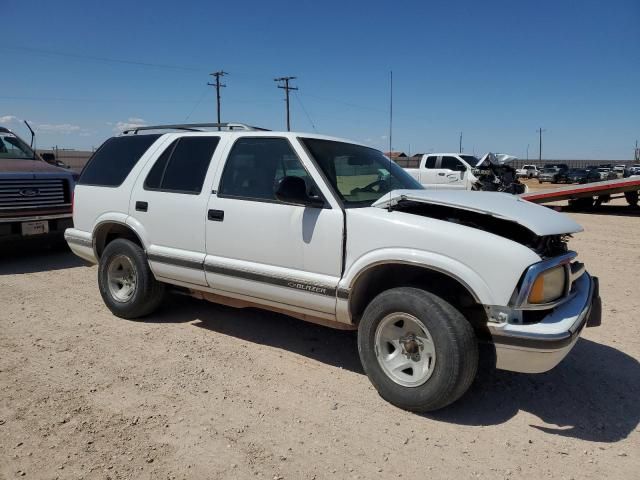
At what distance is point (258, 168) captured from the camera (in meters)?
4.21

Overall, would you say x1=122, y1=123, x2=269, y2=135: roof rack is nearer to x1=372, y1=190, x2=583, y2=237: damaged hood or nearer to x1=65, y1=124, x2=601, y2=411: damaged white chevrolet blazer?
x1=65, y1=124, x2=601, y2=411: damaged white chevrolet blazer

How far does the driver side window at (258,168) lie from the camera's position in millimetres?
4039

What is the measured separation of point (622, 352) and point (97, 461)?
4221 millimetres

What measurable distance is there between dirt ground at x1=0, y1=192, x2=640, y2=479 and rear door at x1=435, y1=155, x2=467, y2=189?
40.2 ft

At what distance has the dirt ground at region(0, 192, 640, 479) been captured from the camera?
2.77 m

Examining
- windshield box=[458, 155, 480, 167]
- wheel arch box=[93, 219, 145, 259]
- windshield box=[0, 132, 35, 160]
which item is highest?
windshield box=[458, 155, 480, 167]

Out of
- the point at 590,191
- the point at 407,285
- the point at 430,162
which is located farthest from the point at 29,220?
the point at 590,191

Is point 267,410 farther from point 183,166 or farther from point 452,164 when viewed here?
point 452,164

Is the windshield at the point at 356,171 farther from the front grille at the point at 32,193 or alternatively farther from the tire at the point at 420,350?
the front grille at the point at 32,193

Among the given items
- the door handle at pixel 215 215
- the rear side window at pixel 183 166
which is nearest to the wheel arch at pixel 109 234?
the rear side window at pixel 183 166

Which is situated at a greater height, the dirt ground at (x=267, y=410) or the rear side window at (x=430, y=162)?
the rear side window at (x=430, y=162)

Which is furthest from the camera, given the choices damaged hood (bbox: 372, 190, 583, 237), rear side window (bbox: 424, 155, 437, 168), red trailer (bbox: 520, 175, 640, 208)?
rear side window (bbox: 424, 155, 437, 168)

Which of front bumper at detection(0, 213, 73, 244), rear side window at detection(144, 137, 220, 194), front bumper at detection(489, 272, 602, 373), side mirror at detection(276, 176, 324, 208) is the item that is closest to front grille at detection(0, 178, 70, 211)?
front bumper at detection(0, 213, 73, 244)

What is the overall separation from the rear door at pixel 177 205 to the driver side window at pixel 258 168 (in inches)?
8.9
